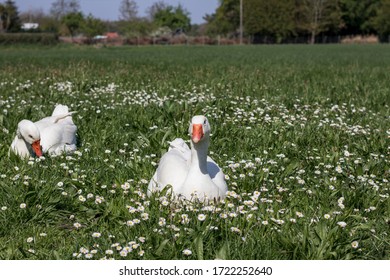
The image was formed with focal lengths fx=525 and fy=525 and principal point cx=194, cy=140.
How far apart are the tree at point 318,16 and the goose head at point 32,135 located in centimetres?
9817

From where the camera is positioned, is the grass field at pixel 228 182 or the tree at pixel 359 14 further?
the tree at pixel 359 14

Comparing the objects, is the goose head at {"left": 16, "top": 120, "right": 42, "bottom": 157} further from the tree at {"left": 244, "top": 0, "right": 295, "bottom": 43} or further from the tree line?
the tree at {"left": 244, "top": 0, "right": 295, "bottom": 43}

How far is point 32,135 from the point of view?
236 inches

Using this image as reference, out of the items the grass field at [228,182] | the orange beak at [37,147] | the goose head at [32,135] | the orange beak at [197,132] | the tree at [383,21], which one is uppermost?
the orange beak at [197,132]

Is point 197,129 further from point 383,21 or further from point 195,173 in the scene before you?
point 383,21

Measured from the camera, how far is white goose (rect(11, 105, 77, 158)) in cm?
604

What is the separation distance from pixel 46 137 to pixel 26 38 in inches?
2148

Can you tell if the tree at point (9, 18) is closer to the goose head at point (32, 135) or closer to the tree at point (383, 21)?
the tree at point (383, 21)

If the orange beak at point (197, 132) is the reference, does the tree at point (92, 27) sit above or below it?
below

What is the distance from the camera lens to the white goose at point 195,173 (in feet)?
14.5

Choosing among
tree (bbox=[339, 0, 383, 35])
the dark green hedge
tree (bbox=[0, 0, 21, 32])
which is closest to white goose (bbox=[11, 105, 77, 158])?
the dark green hedge


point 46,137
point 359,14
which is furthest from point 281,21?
point 46,137

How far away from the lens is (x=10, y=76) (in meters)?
14.3

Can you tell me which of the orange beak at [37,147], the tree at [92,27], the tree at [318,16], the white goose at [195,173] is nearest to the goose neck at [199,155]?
the white goose at [195,173]
